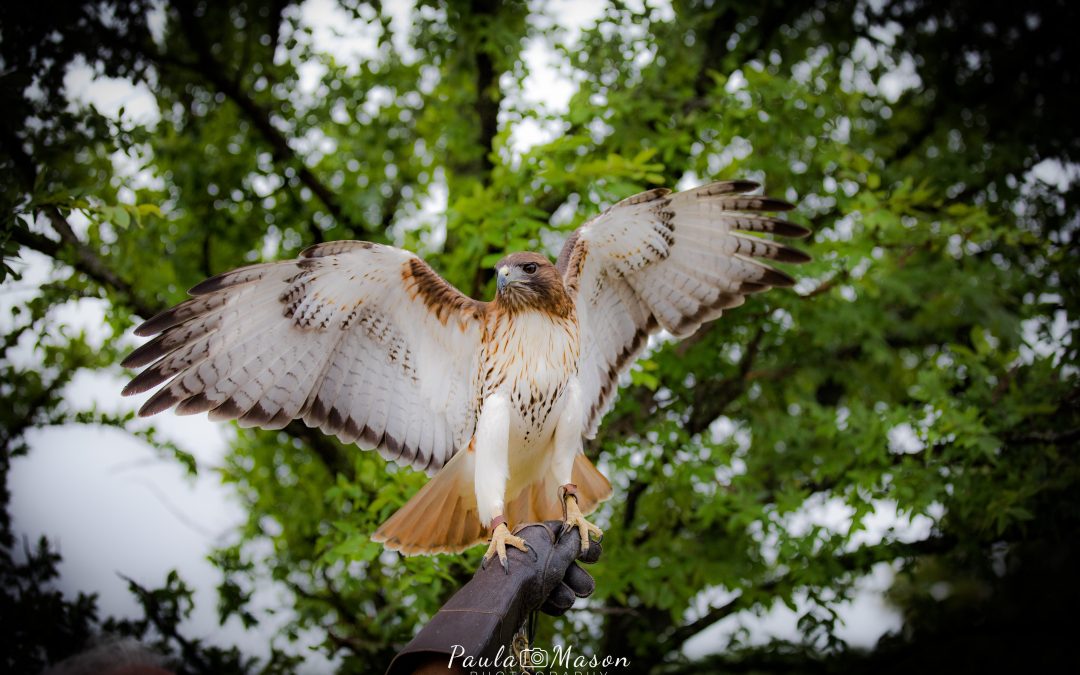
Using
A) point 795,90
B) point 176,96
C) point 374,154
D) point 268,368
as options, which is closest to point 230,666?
point 268,368

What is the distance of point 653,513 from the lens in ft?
19.1

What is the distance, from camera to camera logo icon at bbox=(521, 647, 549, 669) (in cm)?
291

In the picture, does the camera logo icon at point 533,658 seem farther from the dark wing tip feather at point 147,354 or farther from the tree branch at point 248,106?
the tree branch at point 248,106

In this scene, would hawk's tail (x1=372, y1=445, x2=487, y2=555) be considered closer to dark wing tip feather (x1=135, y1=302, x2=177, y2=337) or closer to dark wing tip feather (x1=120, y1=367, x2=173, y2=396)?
dark wing tip feather (x1=120, y1=367, x2=173, y2=396)

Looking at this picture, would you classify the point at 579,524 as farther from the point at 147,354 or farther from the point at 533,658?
the point at 147,354

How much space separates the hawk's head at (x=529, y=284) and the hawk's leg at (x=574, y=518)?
0.72 m

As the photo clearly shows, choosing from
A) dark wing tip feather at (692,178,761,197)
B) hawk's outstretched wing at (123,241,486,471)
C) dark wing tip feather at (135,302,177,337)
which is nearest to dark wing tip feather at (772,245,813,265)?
dark wing tip feather at (692,178,761,197)

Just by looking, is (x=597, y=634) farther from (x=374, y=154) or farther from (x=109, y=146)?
(x=109, y=146)

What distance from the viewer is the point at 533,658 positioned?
10.8 ft

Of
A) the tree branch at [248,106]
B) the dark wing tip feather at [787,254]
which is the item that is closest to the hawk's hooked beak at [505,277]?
the dark wing tip feather at [787,254]

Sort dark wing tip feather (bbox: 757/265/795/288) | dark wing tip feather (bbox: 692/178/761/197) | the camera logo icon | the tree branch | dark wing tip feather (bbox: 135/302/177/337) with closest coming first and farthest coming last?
the camera logo icon < dark wing tip feather (bbox: 135/302/177/337) < dark wing tip feather (bbox: 692/178/761/197) < dark wing tip feather (bbox: 757/265/795/288) < the tree branch

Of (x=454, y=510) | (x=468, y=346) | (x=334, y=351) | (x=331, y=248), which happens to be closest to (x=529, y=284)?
(x=468, y=346)

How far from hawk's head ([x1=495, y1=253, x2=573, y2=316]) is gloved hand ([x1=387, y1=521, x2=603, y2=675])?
0.86 meters

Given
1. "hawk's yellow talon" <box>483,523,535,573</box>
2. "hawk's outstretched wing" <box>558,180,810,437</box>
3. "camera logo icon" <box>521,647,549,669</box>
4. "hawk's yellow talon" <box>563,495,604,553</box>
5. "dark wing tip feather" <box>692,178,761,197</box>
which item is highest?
"dark wing tip feather" <box>692,178,761,197</box>
